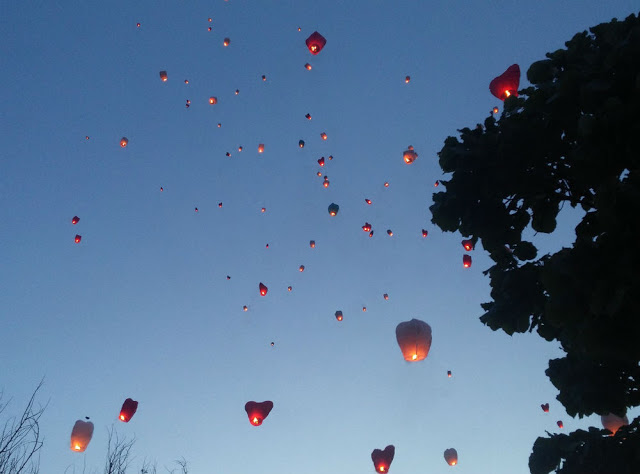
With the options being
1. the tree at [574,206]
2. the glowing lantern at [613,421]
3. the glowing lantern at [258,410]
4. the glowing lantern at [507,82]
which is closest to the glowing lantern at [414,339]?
the glowing lantern at [613,421]

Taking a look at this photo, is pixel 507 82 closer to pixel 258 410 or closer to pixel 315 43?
pixel 315 43

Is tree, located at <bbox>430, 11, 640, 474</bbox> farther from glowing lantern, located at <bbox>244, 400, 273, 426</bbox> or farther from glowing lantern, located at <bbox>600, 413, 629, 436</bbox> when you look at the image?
glowing lantern, located at <bbox>244, 400, 273, 426</bbox>

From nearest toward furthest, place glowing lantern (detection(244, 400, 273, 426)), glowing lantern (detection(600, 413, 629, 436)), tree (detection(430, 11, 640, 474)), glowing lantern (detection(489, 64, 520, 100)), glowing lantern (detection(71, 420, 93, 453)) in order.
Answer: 1. tree (detection(430, 11, 640, 474))
2. glowing lantern (detection(600, 413, 629, 436))
3. glowing lantern (detection(489, 64, 520, 100))
4. glowing lantern (detection(71, 420, 93, 453))
5. glowing lantern (detection(244, 400, 273, 426))

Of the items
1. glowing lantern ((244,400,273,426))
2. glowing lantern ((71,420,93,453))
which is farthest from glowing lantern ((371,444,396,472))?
glowing lantern ((71,420,93,453))

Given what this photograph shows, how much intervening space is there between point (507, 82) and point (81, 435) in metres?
9.09

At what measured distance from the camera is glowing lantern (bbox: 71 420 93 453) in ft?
28.9

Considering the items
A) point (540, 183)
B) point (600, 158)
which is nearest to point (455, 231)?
point (540, 183)

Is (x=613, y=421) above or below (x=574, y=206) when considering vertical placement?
below

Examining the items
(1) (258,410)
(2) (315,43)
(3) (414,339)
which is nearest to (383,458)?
(1) (258,410)

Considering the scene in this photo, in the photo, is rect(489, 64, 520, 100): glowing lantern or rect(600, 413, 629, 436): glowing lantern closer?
rect(600, 413, 629, 436): glowing lantern

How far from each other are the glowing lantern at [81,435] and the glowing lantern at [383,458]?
5.30 metres

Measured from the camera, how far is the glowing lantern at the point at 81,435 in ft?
28.9

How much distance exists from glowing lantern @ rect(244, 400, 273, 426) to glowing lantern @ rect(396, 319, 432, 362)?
3.81 meters

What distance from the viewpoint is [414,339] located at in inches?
260
